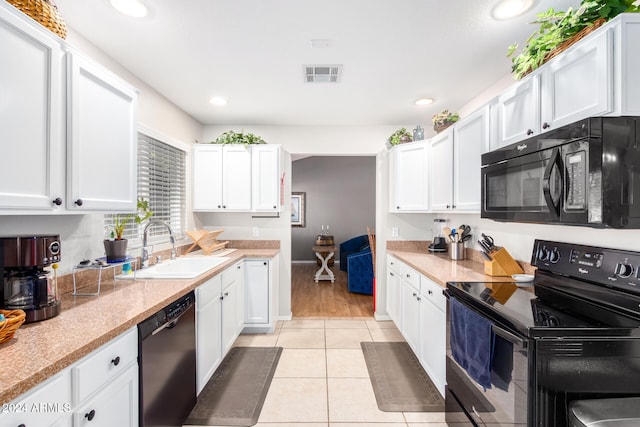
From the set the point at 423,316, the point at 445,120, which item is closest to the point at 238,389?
the point at 423,316


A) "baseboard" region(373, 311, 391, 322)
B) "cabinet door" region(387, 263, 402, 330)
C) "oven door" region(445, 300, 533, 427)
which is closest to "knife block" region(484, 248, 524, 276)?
"oven door" region(445, 300, 533, 427)

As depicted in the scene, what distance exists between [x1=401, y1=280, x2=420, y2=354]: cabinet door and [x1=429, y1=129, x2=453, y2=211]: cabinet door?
0.80 meters

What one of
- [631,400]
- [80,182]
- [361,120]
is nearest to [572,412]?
[631,400]

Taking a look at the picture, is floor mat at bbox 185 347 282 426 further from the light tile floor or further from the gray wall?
the gray wall

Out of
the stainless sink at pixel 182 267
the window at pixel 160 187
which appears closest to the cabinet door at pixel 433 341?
the stainless sink at pixel 182 267

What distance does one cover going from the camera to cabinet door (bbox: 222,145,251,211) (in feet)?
11.3

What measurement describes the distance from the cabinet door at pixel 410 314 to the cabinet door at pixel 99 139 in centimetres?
223

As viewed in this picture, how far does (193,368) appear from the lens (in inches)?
76.7

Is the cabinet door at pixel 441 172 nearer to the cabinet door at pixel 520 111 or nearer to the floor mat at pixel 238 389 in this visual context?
the cabinet door at pixel 520 111

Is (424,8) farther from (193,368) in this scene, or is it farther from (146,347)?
(193,368)

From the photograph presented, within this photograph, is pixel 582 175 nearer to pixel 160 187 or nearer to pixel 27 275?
pixel 27 275

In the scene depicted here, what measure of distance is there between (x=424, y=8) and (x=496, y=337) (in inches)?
66.4

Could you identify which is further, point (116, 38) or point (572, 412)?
point (116, 38)

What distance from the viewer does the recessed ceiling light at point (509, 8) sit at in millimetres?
1562
